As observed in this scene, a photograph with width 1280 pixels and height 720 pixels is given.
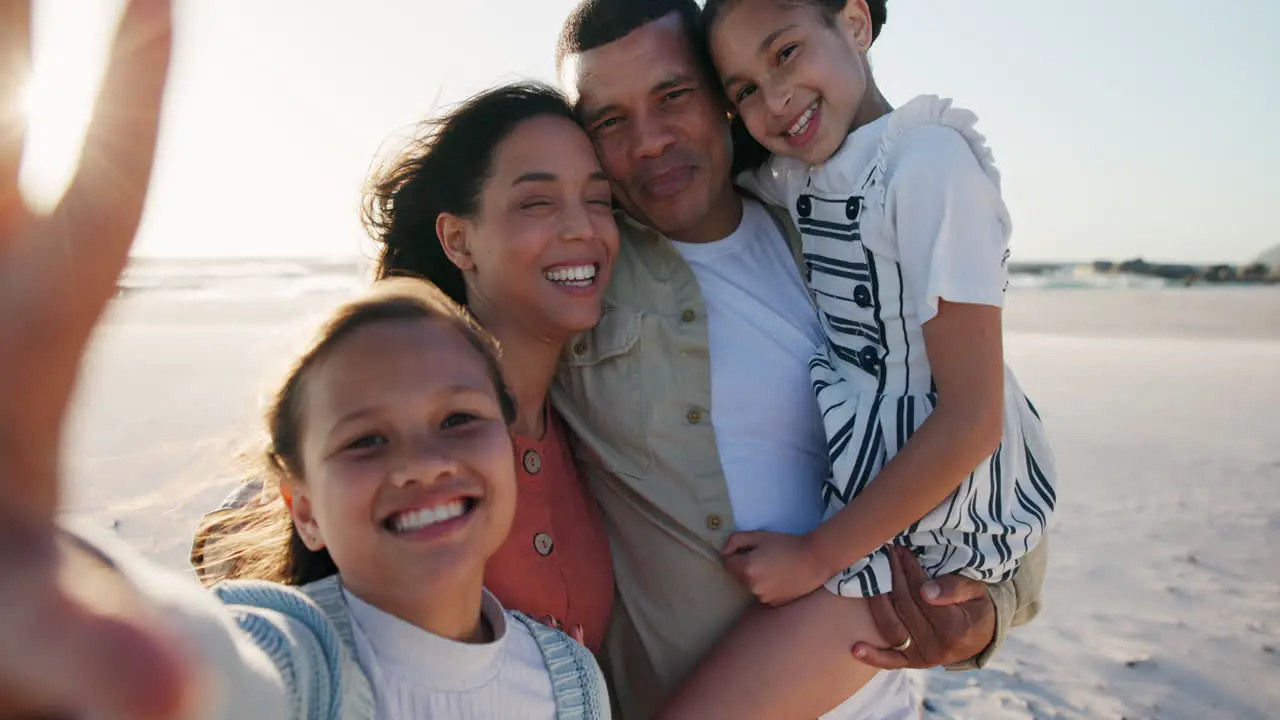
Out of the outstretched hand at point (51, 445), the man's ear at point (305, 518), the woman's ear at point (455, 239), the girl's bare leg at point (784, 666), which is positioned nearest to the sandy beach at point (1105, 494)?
the outstretched hand at point (51, 445)

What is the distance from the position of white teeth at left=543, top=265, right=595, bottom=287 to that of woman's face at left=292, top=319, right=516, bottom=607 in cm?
75

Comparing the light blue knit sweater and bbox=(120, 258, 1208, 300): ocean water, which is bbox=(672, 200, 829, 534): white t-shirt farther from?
bbox=(120, 258, 1208, 300): ocean water

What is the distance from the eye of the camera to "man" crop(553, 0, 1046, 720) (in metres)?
2.70

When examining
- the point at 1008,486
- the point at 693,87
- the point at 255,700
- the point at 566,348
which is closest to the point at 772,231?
the point at 693,87

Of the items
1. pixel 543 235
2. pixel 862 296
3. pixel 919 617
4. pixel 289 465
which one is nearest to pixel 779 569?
pixel 919 617

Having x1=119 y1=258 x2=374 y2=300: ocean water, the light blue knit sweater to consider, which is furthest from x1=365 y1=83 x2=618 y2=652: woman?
x1=119 y1=258 x2=374 y2=300: ocean water

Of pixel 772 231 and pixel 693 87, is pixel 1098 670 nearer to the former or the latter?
pixel 772 231

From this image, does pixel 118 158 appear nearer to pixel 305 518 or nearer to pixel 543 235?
pixel 305 518

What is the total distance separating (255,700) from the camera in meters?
0.75

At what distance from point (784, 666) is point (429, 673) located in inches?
42.4

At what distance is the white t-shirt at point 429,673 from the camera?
5.87 ft

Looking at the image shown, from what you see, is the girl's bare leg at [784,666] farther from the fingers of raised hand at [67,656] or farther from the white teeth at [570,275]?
the fingers of raised hand at [67,656]

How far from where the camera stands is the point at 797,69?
2775 millimetres

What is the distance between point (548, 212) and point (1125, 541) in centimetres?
466
